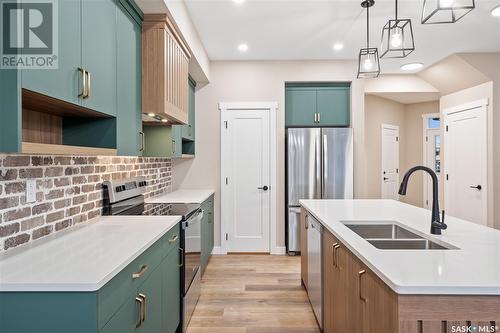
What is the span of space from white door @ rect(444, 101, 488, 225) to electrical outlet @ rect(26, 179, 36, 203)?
5.38 meters

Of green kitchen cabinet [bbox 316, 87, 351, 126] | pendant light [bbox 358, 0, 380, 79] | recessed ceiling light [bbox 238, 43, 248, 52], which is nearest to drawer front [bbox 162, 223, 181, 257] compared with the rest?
pendant light [bbox 358, 0, 380, 79]

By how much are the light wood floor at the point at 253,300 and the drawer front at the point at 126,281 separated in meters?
1.03

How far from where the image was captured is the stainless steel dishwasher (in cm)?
230

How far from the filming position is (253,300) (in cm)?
298

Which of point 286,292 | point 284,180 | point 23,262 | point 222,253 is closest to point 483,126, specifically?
point 284,180

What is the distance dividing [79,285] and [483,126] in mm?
5387

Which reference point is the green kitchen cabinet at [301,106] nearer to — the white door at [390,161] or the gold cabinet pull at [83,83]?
the white door at [390,161]

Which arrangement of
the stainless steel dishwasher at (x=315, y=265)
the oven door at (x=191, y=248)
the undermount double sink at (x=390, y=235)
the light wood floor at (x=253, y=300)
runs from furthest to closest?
the light wood floor at (x=253, y=300) < the oven door at (x=191, y=248) < the stainless steel dishwasher at (x=315, y=265) < the undermount double sink at (x=390, y=235)

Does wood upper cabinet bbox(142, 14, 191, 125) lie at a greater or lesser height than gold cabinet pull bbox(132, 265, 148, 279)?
greater

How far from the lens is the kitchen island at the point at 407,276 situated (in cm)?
107

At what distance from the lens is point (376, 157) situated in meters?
6.29

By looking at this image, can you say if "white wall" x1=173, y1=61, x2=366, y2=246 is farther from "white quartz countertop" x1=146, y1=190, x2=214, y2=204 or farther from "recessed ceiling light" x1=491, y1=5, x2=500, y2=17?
"recessed ceiling light" x1=491, y1=5, x2=500, y2=17

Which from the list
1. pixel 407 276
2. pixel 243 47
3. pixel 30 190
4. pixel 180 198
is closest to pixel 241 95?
pixel 243 47

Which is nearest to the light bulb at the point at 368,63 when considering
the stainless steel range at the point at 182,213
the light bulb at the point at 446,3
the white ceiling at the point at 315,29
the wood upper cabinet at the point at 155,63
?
the white ceiling at the point at 315,29
